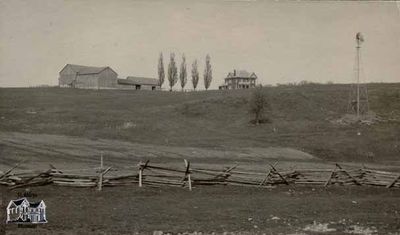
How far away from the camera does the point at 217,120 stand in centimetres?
4138

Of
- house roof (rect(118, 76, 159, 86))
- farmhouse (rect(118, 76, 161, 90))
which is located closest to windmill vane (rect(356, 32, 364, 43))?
farmhouse (rect(118, 76, 161, 90))

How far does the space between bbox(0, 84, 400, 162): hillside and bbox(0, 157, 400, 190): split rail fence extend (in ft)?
37.0

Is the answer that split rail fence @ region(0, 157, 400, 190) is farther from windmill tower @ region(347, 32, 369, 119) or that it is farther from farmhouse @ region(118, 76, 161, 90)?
farmhouse @ region(118, 76, 161, 90)

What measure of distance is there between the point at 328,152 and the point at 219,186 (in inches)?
634

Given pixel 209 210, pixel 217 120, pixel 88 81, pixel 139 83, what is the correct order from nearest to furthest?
pixel 209 210, pixel 217 120, pixel 88 81, pixel 139 83

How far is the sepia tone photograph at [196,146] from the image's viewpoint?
11.6 metres

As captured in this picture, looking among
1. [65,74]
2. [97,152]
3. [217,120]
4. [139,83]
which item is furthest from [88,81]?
[97,152]

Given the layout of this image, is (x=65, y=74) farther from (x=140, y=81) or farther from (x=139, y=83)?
(x=140, y=81)

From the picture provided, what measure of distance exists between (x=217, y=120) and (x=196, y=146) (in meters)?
11.8

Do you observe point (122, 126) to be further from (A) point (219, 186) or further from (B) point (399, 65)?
(B) point (399, 65)

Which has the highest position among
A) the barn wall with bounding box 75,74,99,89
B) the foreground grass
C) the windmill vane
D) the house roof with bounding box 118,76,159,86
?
the house roof with bounding box 118,76,159,86

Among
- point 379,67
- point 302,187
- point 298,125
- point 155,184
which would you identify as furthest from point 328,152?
point 155,184

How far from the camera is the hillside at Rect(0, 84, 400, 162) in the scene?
31438 millimetres

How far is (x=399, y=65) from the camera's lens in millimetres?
16719
